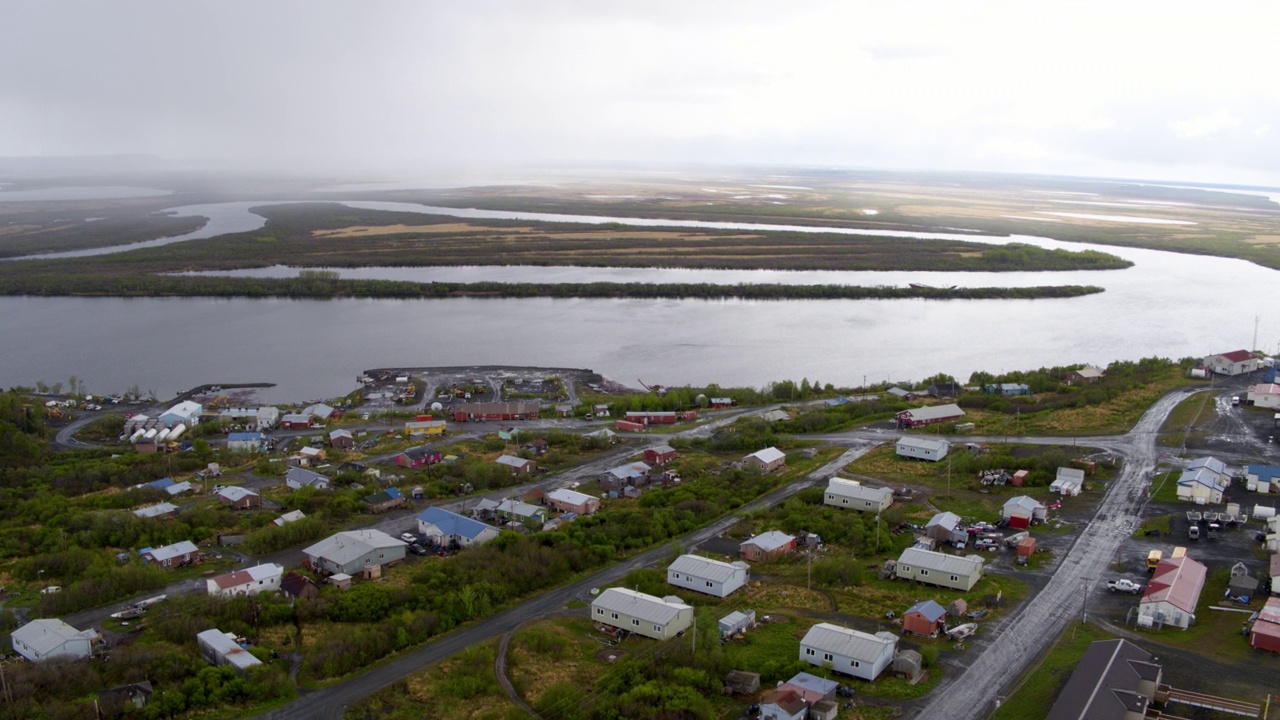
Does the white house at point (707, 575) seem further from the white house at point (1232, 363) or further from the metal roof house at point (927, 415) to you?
the white house at point (1232, 363)

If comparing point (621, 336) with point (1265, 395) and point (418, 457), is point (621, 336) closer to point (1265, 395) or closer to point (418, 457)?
point (418, 457)

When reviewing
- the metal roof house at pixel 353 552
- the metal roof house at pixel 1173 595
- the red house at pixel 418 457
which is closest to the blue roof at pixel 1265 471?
the metal roof house at pixel 1173 595

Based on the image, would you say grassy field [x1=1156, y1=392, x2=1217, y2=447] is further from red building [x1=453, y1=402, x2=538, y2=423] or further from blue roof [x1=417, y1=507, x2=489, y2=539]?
red building [x1=453, y1=402, x2=538, y2=423]

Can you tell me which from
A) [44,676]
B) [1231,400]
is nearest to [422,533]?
[44,676]

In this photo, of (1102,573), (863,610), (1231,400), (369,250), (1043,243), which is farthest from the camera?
(1043,243)

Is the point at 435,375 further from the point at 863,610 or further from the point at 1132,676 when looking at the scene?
the point at 1132,676

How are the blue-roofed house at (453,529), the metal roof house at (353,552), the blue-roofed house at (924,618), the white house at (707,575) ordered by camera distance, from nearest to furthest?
the blue-roofed house at (924,618) < the white house at (707,575) < the metal roof house at (353,552) < the blue-roofed house at (453,529)

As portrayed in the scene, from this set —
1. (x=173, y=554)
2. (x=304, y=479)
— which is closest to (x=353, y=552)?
(x=173, y=554)
